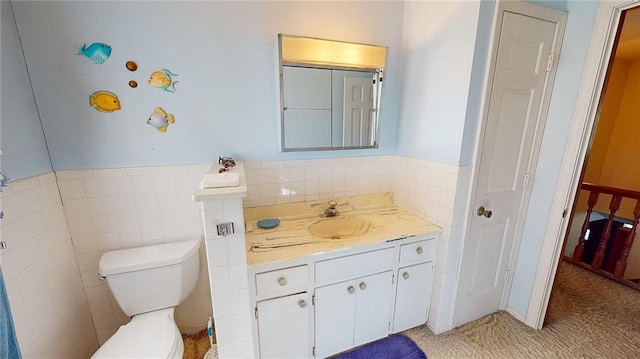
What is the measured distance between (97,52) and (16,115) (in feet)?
1.50

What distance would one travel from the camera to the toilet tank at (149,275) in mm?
1262

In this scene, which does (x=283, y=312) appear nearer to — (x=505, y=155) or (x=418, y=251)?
(x=418, y=251)

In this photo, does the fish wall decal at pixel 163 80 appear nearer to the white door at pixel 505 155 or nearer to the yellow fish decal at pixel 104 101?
the yellow fish decal at pixel 104 101

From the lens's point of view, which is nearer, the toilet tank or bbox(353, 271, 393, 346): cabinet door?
the toilet tank

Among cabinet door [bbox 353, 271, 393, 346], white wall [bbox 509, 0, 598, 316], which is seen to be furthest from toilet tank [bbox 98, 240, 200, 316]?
white wall [bbox 509, 0, 598, 316]

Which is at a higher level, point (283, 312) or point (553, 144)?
point (553, 144)

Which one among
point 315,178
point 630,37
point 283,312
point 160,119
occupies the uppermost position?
point 630,37

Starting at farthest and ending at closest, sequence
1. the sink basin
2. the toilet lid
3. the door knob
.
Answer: the sink basin
the door knob
the toilet lid

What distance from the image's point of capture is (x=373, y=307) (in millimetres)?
1493

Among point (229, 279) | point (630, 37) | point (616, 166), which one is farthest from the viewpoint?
point (616, 166)

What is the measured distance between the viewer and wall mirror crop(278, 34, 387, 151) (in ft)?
4.96

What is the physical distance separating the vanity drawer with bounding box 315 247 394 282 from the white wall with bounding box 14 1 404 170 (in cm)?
80

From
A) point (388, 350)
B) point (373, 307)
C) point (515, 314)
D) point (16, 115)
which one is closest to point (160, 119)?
point (16, 115)

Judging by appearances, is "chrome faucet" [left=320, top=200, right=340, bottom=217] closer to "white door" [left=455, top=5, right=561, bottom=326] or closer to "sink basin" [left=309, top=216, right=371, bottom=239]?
"sink basin" [left=309, top=216, right=371, bottom=239]
